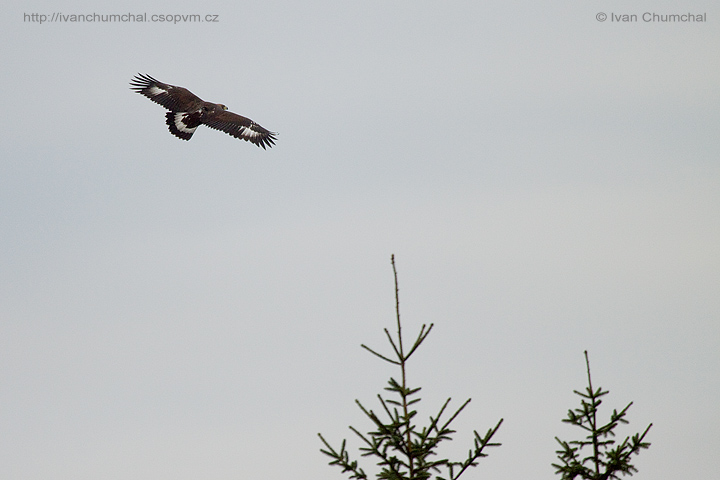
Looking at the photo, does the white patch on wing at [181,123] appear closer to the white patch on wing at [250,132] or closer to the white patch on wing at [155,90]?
the white patch on wing at [155,90]

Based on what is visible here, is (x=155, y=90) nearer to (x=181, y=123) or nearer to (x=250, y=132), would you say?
(x=181, y=123)

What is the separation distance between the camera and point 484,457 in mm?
7914

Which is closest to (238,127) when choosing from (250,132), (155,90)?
(250,132)

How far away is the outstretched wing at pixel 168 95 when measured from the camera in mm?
30516

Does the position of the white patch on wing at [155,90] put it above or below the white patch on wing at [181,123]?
above

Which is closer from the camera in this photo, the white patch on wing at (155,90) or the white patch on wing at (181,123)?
the white patch on wing at (181,123)

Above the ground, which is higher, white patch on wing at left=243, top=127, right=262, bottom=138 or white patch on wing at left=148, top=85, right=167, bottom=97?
white patch on wing at left=148, top=85, right=167, bottom=97

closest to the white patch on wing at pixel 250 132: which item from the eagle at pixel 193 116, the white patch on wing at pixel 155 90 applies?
the eagle at pixel 193 116

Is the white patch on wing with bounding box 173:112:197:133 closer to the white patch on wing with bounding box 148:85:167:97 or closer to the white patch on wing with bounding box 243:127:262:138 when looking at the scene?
the white patch on wing with bounding box 148:85:167:97

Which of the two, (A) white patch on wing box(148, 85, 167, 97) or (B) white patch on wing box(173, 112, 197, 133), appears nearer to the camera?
(B) white patch on wing box(173, 112, 197, 133)

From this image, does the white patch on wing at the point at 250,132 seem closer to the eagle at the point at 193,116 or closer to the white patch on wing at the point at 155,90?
the eagle at the point at 193,116

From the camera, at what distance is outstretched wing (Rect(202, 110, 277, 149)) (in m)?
30.5

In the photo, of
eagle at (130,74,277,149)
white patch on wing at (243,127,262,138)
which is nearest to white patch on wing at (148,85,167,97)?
eagle at (130,74,277,149)

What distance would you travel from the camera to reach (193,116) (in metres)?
30.5
